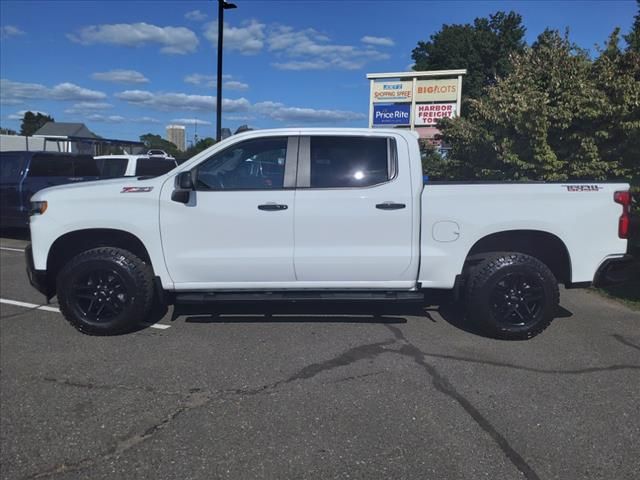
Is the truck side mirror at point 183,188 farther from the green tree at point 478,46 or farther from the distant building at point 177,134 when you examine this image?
the distant building at point 177,134

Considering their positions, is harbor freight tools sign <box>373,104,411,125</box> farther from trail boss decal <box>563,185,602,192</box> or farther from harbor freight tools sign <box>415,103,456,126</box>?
trail boss decal <box>563,185,602,192</box>

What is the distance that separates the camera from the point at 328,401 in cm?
396

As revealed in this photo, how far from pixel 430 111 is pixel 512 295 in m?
16.5

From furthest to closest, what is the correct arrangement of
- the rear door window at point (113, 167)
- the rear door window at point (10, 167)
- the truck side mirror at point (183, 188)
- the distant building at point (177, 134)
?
the distant building at point (177, 134), the rear door window at point (113, 167), the rear door window at point (10, 167), the truck side mirror at point (183, 188)

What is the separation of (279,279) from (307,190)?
0.88 meters

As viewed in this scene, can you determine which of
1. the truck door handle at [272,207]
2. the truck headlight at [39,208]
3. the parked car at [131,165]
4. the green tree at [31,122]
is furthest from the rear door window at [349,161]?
the green tree at [31,122]

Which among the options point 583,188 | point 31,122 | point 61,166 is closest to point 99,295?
point 583,188

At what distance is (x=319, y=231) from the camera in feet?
16.9

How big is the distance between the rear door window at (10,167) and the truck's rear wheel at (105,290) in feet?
24.3

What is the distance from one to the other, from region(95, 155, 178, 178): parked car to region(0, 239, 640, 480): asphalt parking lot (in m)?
8.71

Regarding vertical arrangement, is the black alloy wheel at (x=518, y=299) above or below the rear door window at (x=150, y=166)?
below

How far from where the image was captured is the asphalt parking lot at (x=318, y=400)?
316 centimetres

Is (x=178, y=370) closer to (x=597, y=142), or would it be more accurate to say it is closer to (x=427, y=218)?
(x=427, y=218)

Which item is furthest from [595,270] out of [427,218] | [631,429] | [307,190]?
[307,190]
